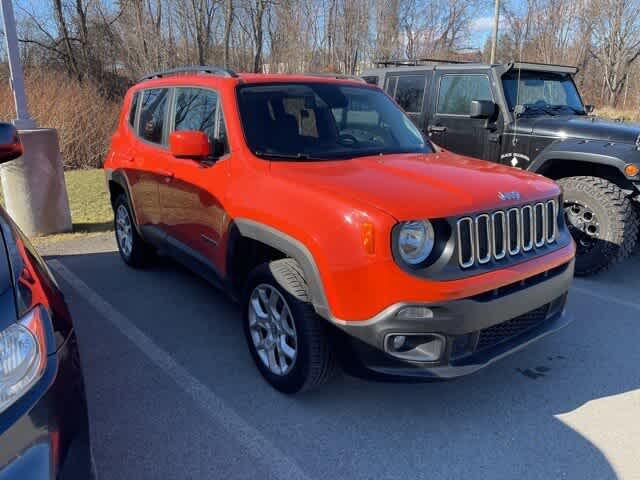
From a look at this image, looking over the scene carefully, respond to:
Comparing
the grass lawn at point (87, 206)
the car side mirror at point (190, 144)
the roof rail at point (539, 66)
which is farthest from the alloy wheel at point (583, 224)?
the grass lawn at point (87, 206)

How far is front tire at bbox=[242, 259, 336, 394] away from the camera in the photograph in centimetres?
284

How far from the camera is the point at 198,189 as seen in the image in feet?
12.4

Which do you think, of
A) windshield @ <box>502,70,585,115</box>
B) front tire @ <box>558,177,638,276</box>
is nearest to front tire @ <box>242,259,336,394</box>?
front tire @ <box>558,177,638,276</box>

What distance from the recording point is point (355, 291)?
260cm

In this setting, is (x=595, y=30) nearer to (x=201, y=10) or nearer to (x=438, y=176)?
(x=201, y=10)

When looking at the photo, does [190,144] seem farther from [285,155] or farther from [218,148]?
[285,155]

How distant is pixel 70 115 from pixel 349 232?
11986mm

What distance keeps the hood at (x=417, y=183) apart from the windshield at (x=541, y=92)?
9.37 feet

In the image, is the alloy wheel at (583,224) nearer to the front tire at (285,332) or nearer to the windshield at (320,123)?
the windshield at (320,123)

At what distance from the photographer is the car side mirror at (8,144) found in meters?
2.56

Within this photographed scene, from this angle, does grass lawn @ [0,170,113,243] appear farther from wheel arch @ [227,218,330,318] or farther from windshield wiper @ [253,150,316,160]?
windshield wiper @ [253,150,316,160]

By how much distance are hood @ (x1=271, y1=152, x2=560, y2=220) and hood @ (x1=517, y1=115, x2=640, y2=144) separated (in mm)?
2234

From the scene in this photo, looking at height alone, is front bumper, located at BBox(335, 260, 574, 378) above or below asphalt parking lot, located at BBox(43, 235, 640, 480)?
above

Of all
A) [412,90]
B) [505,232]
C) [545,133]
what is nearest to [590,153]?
[545,133]
